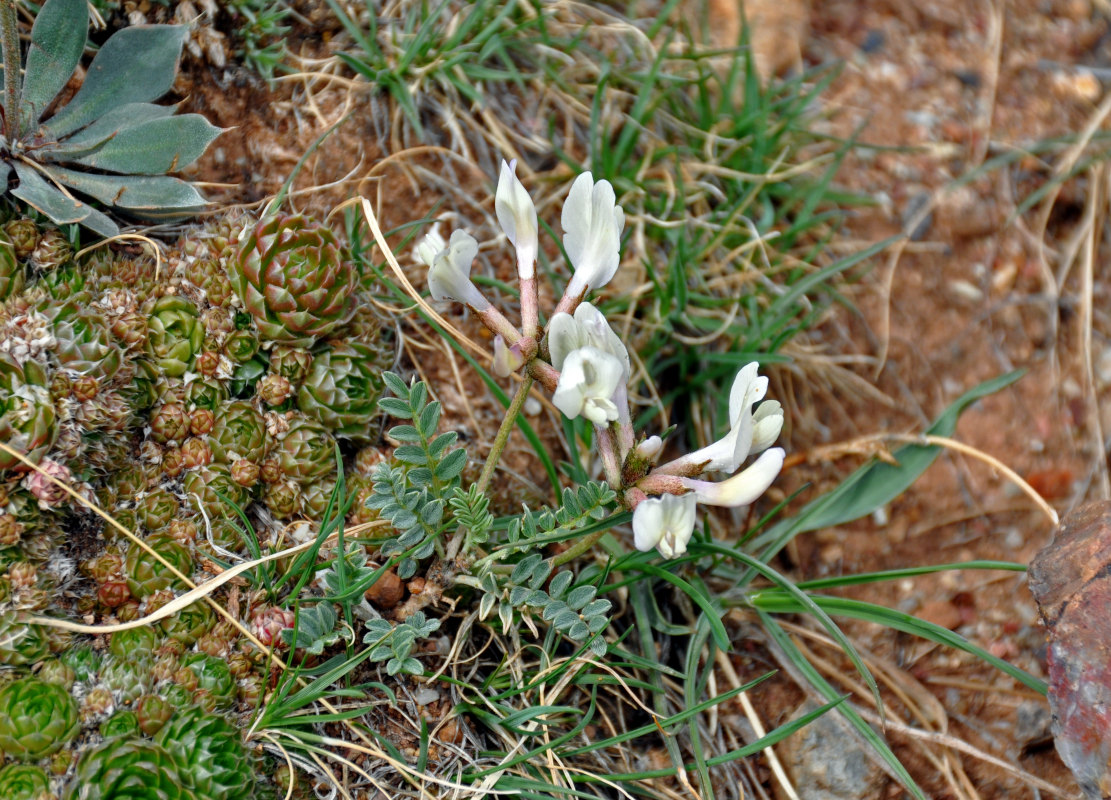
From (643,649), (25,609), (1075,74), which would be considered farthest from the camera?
(1075,74)

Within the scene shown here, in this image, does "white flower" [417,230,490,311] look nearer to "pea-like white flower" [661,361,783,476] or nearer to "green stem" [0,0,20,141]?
"pea-like white flower" [661,361,783,476]

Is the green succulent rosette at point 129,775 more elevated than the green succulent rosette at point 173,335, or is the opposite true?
the green succulent rosette at point 173,335

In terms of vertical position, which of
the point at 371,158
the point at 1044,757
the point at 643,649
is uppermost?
the point at 371,158

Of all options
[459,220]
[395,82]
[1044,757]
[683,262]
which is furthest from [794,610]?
[395,82]

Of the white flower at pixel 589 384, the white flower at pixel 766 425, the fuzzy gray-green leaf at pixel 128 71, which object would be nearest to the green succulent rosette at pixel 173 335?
the fuzzy gray-green leaf at pixel 128 71

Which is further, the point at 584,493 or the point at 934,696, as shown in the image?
the point at 934,696

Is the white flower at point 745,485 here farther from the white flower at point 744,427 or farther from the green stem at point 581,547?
the green stem at point 581,547

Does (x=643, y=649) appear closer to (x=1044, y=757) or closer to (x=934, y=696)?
(x=934, y=696)

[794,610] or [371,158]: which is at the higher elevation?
[371,158]
